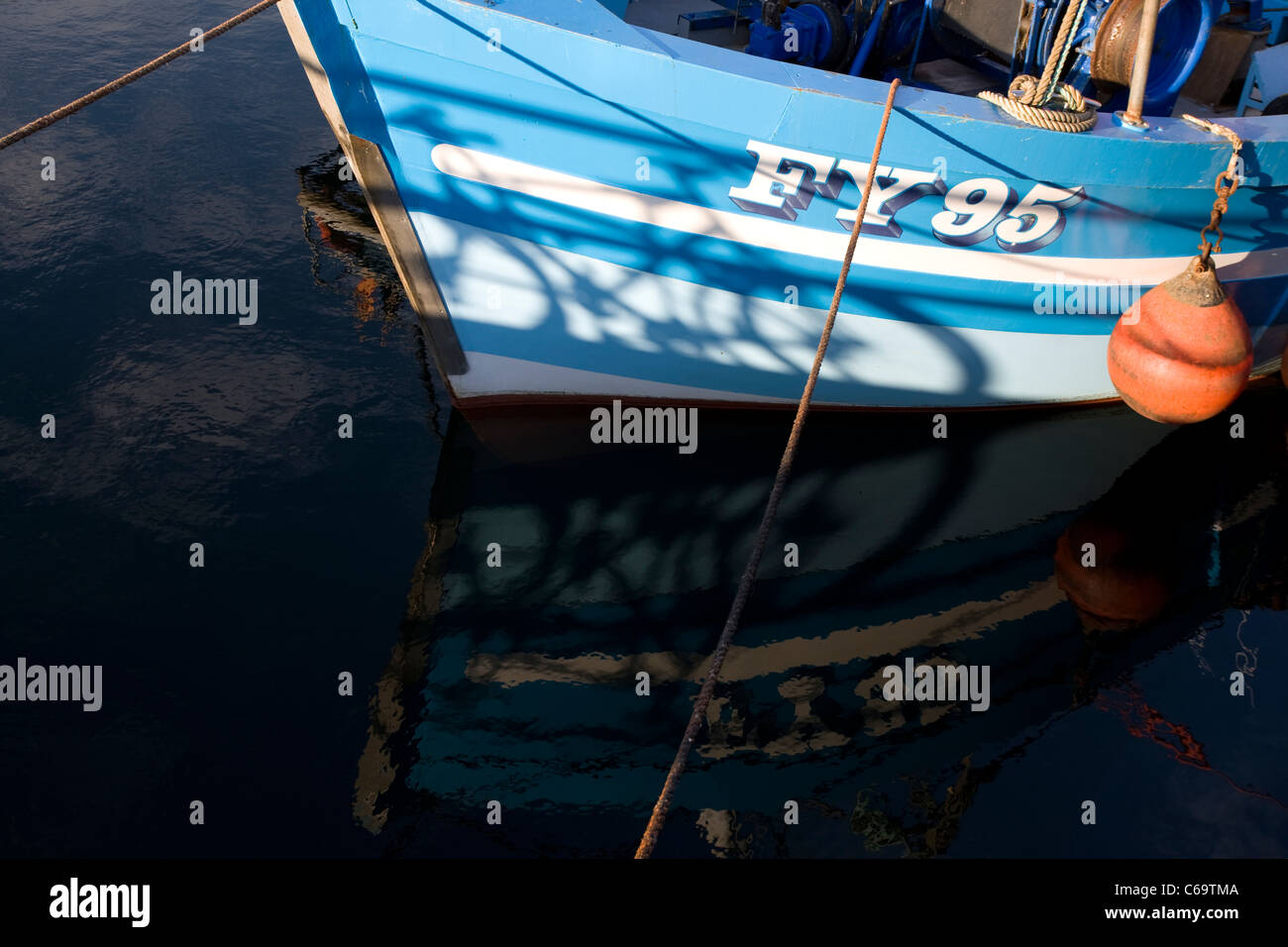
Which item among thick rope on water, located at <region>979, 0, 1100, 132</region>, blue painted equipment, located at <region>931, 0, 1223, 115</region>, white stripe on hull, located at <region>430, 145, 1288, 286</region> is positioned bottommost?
white stripe on hull, located at <region>430, 145, 1288, 286</region>

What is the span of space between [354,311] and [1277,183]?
701cm

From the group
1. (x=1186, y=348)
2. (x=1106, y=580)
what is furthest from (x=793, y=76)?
(x=1106, y=580)

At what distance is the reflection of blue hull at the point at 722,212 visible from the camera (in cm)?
618

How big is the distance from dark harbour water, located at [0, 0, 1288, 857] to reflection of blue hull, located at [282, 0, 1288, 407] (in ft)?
2.82

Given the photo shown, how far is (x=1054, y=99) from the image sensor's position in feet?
21.7

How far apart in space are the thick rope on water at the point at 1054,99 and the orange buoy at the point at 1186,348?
1.24 m

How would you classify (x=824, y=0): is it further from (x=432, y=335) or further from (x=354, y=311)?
(x=354, y=311)

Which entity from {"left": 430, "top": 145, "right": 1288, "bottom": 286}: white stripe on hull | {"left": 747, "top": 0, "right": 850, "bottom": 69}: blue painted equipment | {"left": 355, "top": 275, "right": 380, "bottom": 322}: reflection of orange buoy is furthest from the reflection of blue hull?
{"left": 355, "top": 275, "right": 380, "bottom": 322}: reflection of orange buoy

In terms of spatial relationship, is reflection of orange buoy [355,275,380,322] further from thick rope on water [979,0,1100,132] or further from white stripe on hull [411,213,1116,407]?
thick rope on water [979,0,1100,132]

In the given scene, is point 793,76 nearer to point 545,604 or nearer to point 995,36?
point 995,36

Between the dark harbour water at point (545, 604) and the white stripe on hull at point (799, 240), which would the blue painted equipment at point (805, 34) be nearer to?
the white stripe on hull at point (799, 240)

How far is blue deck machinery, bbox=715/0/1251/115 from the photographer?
7.19 meters

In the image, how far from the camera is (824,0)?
7906mm
